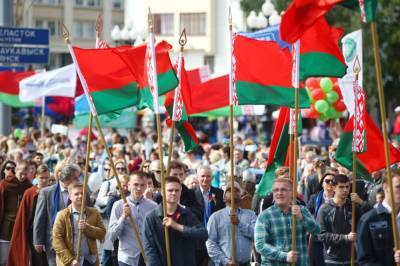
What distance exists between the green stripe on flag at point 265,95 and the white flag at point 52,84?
1264cm

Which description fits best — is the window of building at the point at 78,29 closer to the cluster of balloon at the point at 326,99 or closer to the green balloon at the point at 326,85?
the cluster of balloon at the point at 326,99

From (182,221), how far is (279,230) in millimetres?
987

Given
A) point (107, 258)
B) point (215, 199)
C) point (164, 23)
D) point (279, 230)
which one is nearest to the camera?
point (279, 230)

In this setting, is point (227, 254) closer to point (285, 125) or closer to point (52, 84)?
point (285, 125)

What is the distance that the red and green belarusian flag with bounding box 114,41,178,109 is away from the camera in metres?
12.0

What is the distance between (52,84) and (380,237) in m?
16.2

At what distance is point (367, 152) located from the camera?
495 inches

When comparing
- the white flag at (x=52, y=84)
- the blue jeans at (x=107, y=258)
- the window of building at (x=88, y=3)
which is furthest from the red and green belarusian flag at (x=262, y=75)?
the window of building at (x=88, y=3)

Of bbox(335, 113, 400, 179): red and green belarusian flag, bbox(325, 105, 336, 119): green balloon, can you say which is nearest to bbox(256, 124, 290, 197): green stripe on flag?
bbox(335, 113, 400, 179): red and green belarusian flag

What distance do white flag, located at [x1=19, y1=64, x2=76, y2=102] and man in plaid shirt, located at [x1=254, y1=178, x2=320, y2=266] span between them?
15.1 metres

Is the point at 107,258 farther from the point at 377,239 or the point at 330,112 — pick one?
the point at 330,112

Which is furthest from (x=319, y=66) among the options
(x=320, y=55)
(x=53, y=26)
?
(x=53, y=26)

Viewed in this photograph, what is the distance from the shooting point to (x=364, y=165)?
12.7 meters

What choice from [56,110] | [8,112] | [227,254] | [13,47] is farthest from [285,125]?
[56,110]
